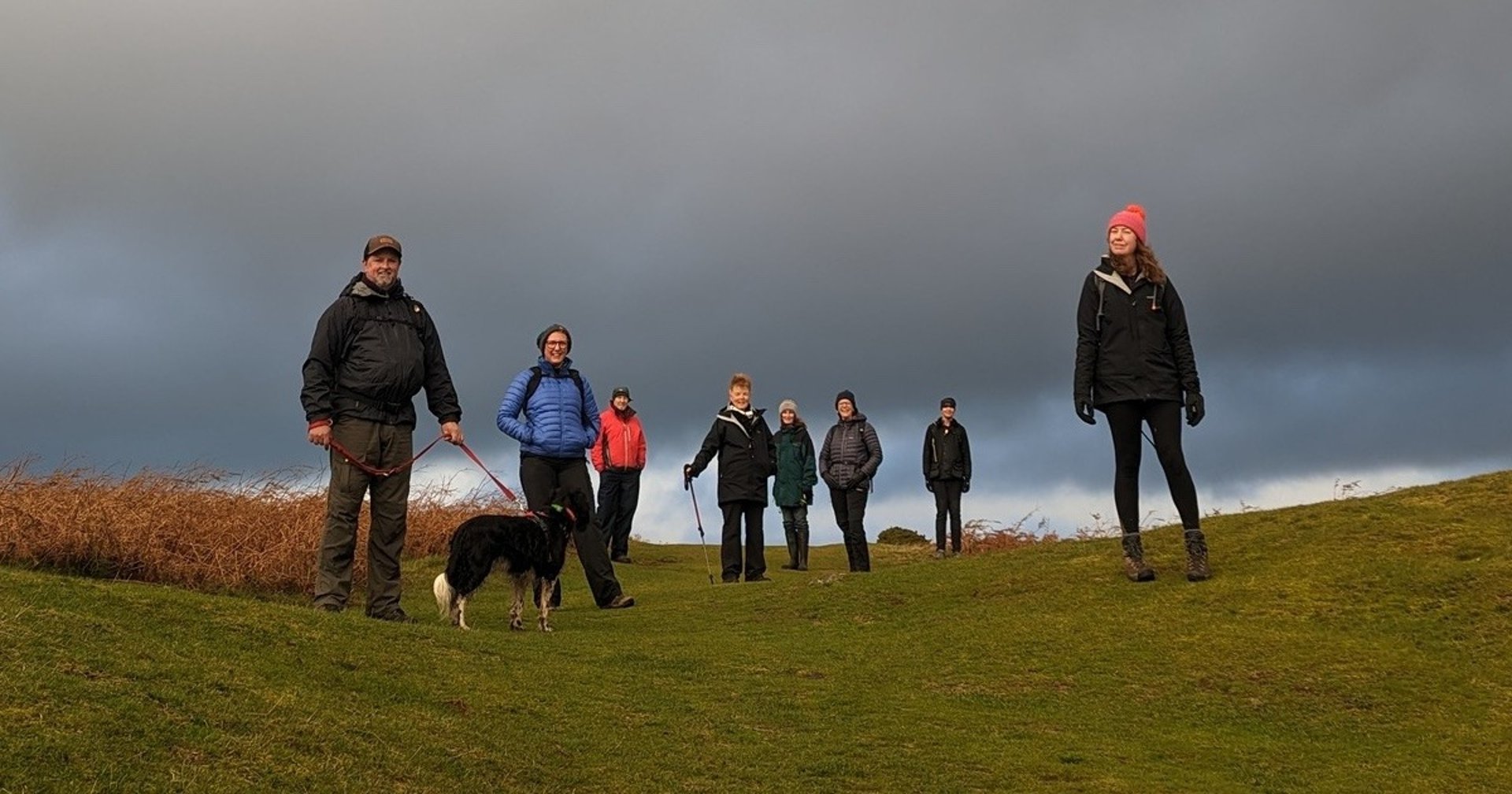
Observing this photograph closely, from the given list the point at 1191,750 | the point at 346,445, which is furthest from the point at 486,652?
the point at 1191,750

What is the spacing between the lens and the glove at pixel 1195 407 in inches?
405

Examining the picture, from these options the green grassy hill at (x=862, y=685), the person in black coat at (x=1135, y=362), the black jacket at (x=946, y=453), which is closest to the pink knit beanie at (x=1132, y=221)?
the person in black coat at (x=1135, y=362)

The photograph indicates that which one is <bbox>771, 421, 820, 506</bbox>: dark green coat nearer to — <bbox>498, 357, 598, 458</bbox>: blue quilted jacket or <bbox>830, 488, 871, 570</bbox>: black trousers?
<bbox>830, 488, 871, 570</bbox>: black trousers

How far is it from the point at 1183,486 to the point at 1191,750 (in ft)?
11.6

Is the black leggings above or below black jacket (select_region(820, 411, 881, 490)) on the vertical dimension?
below

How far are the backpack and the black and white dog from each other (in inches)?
49.9

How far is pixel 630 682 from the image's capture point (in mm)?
8523

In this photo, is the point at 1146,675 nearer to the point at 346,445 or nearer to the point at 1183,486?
the point at 1183,486

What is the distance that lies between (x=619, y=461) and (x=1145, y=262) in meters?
11.0

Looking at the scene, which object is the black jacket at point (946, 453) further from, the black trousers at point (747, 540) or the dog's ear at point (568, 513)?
the dog's ear at point (568, 513)

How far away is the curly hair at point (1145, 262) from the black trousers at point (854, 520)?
7.93 meters

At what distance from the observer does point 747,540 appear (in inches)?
664

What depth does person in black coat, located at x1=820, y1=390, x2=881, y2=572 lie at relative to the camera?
1770cm

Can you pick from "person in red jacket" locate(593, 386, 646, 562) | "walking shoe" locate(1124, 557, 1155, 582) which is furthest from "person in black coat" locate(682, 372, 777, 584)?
"walking shoe" locate(1124, 557, 1155, 582)
